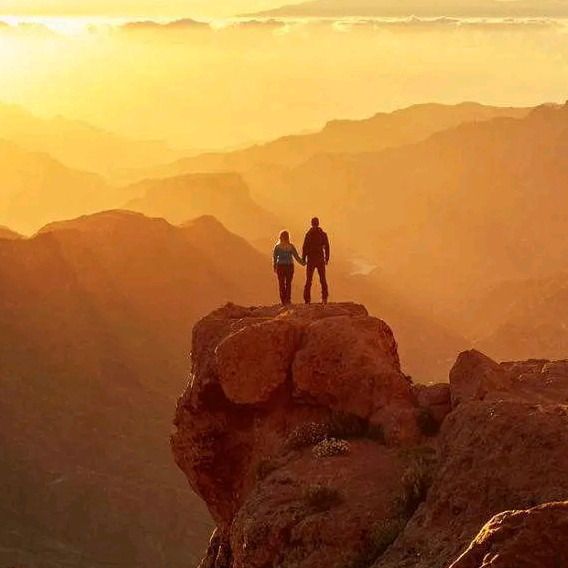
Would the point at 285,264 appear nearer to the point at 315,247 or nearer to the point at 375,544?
the point at 315,247

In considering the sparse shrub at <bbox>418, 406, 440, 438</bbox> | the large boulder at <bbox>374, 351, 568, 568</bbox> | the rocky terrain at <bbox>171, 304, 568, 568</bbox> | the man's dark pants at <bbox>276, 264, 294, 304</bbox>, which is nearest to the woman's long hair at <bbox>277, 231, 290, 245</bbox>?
the man's dark pants at <bbox>276, 264, 294, 304</bbox>

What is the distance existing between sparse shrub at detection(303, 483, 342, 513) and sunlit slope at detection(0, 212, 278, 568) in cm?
5888

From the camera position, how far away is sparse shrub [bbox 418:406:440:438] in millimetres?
16562

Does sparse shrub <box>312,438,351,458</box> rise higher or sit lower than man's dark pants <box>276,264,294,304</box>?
lower

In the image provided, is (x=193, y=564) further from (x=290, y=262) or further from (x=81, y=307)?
(x=290, y=262)

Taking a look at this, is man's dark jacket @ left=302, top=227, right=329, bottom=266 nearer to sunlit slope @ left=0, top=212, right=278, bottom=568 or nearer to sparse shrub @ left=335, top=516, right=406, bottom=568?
sparse shrub @ left=335, top=516, right=406, bottom=568

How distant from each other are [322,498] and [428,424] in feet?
10.1

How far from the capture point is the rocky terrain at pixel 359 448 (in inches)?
462

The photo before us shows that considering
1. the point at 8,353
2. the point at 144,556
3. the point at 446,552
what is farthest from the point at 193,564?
the point at 446,552

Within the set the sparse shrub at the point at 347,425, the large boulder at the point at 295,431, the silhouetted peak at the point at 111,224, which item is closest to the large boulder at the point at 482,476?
the large boulder at the point at 295,431

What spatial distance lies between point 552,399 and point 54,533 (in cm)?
6619

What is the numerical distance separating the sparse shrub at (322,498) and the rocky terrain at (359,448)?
0.02 meters

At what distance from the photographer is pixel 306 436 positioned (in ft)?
57.2

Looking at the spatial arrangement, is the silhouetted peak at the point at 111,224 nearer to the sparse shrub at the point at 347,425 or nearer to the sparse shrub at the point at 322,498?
the sparse shrub at the point at 347,425
